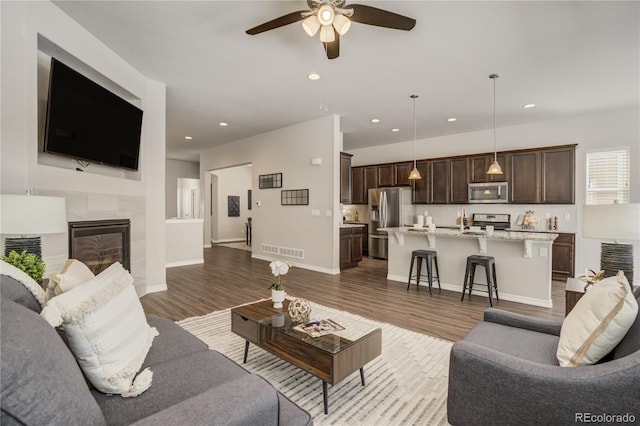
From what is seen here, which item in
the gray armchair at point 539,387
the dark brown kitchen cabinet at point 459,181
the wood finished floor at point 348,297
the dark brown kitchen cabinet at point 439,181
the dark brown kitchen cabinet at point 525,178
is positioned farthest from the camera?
the dark brown kitchen cabinet at point 439,181

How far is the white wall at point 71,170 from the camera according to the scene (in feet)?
7.55

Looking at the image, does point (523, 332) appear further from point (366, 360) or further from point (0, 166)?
point (0, 166)

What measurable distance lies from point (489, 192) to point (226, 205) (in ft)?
27.1

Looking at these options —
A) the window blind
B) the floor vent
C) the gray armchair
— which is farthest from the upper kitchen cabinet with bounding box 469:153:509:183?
the gray armchair

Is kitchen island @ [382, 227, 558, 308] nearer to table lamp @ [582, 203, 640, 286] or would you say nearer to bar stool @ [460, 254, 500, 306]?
bar stool @ [460, 254, 500, 306]

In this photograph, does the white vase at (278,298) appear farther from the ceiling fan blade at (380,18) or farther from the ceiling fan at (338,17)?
the ceiling fan blade at (380,18)

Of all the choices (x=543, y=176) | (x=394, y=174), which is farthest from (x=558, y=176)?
(x=394, y=174)

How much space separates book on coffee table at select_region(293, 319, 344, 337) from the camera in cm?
206

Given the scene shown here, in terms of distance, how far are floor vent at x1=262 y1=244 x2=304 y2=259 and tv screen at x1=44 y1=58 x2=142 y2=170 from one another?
3538 mm

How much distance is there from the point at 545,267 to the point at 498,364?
335 centimetres

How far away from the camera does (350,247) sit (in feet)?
20.8

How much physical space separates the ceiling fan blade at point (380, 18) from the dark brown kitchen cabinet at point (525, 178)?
15.9ft

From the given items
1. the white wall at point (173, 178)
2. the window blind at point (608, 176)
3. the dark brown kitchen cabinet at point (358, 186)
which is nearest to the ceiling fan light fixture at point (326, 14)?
the window blind at point (608, 176)

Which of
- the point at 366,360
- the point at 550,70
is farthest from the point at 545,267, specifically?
the point at 366,360
